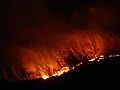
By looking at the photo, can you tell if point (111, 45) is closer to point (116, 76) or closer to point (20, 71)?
point (116, 76)

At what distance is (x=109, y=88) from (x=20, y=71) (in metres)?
3.75

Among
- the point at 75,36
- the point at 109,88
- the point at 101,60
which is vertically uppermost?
the point at 75,36

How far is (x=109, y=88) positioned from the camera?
10555 millimetres

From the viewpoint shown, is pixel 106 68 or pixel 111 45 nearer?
pixel 106 68

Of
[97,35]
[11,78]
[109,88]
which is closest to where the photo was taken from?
[109,88]

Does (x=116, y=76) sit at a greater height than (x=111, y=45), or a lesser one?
lesser

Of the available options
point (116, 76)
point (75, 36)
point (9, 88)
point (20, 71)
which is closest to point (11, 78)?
point (20, 71)

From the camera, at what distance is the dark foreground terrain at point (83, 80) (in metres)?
10.9

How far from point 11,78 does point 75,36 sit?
283 centimetres

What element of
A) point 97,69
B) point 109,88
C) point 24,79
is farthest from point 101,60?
point 24,79

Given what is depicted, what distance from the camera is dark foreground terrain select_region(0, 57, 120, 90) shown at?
10.9 metres

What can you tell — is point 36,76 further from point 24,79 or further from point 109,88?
point 109,88

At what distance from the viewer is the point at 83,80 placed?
36.8 feet

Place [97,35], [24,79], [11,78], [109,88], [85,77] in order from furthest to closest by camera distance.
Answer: [97,35], [11,78], [24,79], [85,77], [109,88]
